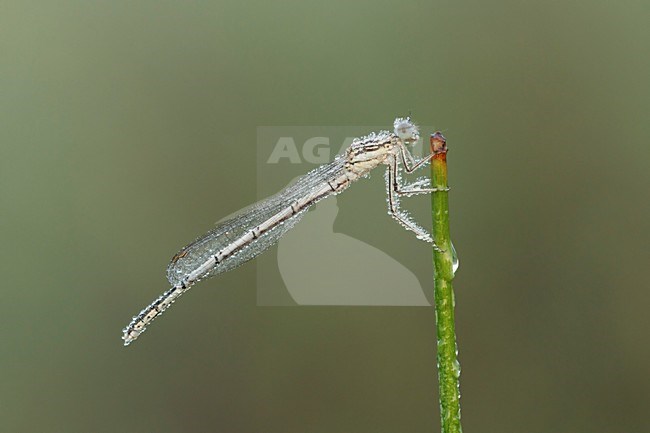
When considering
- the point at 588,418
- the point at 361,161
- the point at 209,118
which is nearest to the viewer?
the point at 361,161

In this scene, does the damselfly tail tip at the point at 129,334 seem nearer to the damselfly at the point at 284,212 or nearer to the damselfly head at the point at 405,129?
the damselfly at the point at 284,212

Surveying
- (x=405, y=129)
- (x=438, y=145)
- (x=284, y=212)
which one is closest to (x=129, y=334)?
(x=284, y=212)

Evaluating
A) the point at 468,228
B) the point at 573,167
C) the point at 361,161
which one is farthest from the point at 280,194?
the point at 573,167

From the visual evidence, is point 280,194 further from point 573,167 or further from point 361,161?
point 573,167

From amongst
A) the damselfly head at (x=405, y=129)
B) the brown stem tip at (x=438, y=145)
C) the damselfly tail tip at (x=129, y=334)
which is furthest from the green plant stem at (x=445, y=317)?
the damselfly tail tip at (x=129, y=334)

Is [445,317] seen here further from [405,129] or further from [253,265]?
[253,265]

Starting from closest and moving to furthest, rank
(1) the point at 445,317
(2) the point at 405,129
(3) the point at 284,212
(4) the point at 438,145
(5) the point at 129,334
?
(1) the point at 445,317, (4) the point at 438,145, (2) the point at 405,129, (5) the point at 129,334, (3) the point at 284,212

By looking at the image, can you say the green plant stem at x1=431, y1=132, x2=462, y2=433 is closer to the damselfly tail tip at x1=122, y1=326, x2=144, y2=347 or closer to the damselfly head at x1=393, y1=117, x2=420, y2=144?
the damselfly head at x1=393, y1=117, x2=420, y2=144
